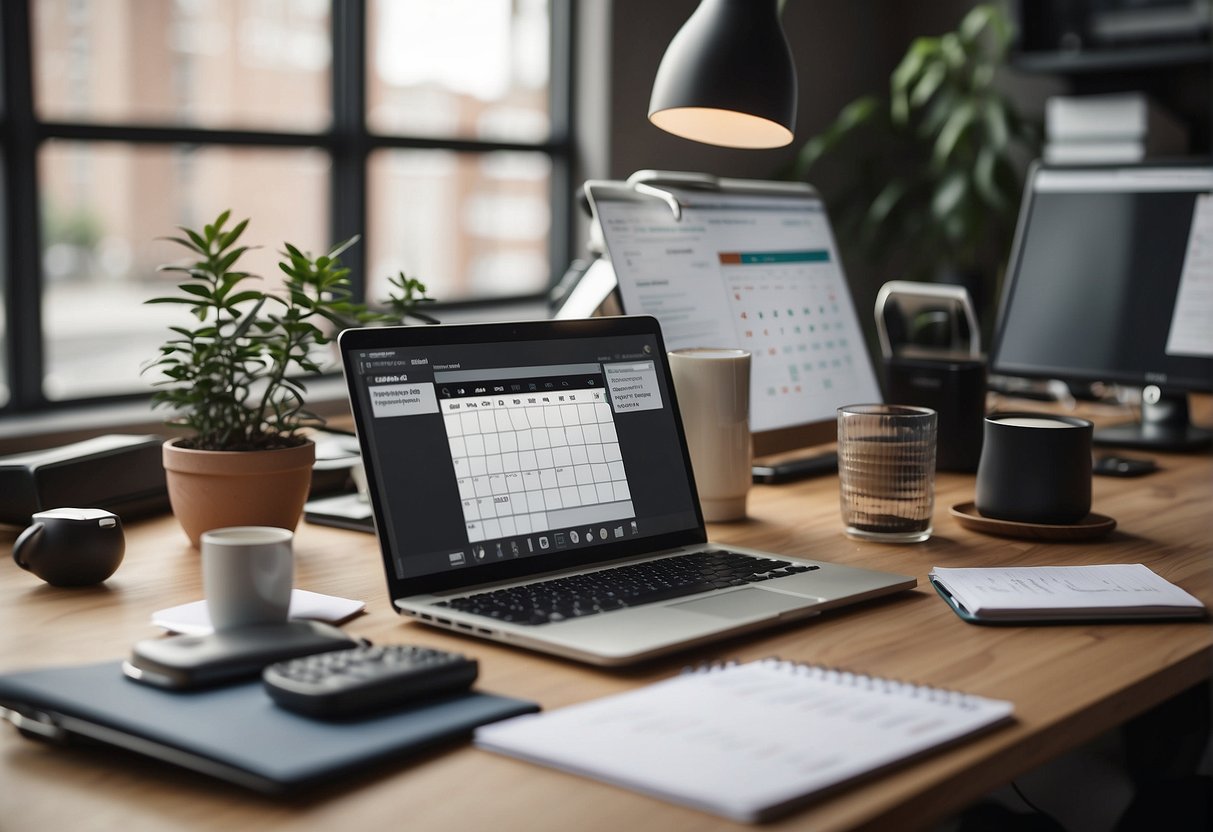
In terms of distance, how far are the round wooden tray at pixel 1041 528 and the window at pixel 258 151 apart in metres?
1.21

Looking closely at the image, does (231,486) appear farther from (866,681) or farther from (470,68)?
(470,68)

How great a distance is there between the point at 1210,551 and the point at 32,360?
74.8 inches

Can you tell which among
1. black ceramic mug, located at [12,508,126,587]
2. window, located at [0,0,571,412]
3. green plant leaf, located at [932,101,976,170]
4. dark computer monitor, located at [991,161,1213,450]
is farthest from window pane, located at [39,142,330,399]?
green plant leaf, located at [932,101,976,170]

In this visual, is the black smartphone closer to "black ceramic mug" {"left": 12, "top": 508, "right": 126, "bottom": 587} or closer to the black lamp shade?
"black ceramic mug" {"left": 12, "top": 508, "right": 126, "bottom": 587}

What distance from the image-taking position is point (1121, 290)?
197 centimetres

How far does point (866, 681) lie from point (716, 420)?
0.55 m

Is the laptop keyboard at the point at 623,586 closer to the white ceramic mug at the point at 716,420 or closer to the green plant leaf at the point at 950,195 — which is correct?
the white ceramic mug at the point at 716,420

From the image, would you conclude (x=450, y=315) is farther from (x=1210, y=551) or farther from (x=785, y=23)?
(x=1210, y=551)

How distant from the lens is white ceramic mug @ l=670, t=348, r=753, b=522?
1.34 meters

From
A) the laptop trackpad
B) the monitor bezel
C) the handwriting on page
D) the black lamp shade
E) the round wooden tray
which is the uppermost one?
the black lamp shade

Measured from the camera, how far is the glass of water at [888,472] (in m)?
1.30

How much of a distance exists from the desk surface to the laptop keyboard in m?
0.04

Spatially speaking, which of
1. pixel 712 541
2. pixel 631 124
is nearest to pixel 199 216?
pixel 631 124

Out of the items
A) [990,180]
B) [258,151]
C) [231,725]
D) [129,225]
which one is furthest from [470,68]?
[231,725]
